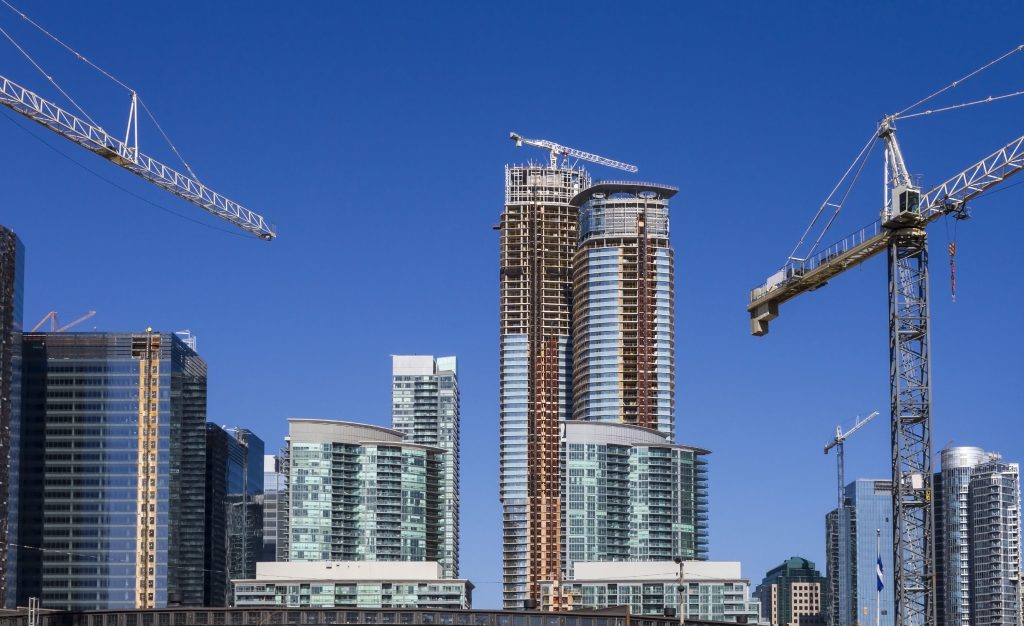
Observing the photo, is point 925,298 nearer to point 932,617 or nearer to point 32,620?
point 932,617

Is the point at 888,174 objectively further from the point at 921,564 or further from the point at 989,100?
the point at 921,564

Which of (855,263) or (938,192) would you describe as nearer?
(938,192)

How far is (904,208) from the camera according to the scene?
7259 inches

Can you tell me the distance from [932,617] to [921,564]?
8949mm

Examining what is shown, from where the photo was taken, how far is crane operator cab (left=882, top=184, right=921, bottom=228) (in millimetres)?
184000

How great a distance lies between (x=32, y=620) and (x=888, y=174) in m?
100.0

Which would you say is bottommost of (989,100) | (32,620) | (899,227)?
(32,620)

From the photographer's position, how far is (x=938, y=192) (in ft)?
609

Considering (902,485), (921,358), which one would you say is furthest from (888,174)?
(902,485)

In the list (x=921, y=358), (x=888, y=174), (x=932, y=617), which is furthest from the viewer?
(x=888, y=174)

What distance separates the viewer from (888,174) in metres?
196

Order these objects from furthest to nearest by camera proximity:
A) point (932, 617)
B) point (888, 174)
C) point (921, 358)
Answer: point (888, 174) < point (921, 358) < point (932, 617)

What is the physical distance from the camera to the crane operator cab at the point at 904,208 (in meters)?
184

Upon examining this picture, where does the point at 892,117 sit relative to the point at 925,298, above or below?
above
